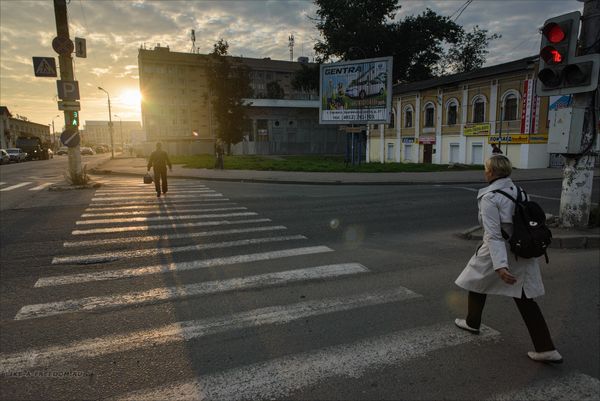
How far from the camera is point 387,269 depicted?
19.9ft

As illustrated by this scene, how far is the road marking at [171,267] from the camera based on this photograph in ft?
18.5

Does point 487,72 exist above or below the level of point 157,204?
above

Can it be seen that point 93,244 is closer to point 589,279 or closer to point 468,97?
point 589,279

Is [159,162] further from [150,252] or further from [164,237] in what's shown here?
[150,252]

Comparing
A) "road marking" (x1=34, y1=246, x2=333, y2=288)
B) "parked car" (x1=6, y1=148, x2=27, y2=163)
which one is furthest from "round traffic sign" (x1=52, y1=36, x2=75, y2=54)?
"parked car" (x1=6, y1=148, x2=27, y2=163)

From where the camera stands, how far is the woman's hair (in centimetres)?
346

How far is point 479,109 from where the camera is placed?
31.9 metres

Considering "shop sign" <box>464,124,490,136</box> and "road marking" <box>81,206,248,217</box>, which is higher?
"shop sign" <box>464,124,490,136</box>

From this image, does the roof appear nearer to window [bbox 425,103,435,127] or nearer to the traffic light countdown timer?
window [bbox 425,103,435,127]

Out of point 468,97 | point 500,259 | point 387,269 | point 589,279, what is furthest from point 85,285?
point 468,97

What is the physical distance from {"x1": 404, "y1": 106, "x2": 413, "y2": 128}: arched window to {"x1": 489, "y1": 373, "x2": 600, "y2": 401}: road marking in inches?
1501

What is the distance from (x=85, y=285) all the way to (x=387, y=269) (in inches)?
170

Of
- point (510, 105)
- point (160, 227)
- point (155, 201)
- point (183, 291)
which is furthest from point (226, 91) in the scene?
point (183, 291)

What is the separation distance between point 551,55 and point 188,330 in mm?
7425
